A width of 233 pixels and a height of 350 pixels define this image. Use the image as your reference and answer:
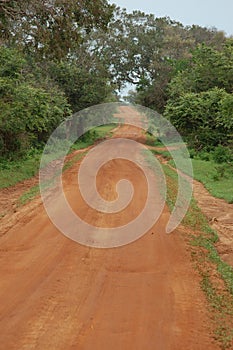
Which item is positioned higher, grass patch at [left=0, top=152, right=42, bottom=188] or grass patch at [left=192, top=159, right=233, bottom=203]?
grass patch at [left=0, top=152, right=42, bottom=188]

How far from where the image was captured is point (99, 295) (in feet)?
18.4

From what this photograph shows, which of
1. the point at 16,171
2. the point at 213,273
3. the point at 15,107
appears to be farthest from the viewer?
the point at 16,171

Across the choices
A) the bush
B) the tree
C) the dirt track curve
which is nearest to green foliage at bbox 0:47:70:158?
the tree

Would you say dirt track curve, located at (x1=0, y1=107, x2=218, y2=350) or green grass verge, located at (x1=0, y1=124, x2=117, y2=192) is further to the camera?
green grass verge, located at (x1=0, y1=124, x2=117, y2=192)

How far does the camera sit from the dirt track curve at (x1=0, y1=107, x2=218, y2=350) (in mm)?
4504

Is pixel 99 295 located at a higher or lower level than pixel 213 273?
higher

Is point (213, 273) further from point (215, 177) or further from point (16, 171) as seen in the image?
point (16, 171)

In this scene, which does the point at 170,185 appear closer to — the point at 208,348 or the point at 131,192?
the point at 131,192

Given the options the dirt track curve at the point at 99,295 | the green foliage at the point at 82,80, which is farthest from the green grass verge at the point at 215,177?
the green foliage at the point at 82,80

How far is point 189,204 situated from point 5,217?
501 cm

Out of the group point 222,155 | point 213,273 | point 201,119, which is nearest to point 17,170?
point 222,155

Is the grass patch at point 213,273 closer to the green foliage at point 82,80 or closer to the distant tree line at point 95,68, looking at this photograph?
the distant tree line at point 95,68

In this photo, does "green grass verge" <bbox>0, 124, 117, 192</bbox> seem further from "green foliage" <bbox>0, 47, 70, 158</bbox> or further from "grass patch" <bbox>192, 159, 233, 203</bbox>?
"grass patch" <bbox>192, 159, 233, 203</bbox>

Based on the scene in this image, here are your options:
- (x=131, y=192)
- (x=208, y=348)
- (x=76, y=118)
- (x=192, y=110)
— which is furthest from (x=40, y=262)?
(x=76, y=118)
